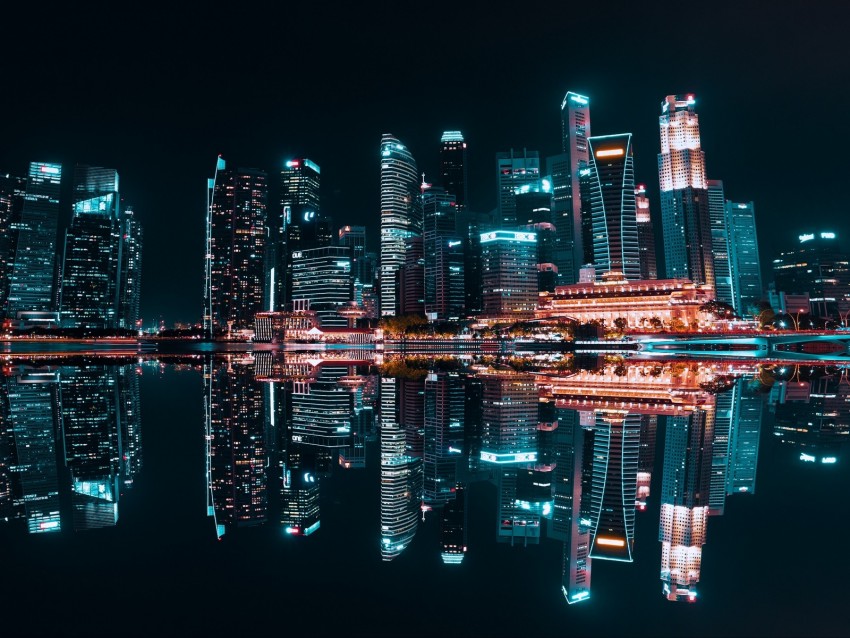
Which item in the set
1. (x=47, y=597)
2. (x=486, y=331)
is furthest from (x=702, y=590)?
(x=486, y=331)

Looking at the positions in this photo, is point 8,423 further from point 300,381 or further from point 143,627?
point 300,381

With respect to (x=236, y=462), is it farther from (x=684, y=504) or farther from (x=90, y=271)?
(x=90, y=271)

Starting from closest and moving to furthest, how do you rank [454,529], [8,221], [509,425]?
[454,529] < [509,425] < [8,221]

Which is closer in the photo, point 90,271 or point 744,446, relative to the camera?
point 744,446

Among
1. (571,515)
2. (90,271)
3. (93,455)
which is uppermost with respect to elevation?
(90,271)

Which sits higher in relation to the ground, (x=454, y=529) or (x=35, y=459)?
(x=35, y=459)

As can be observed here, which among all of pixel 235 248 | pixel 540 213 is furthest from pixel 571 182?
pixel 235 248
